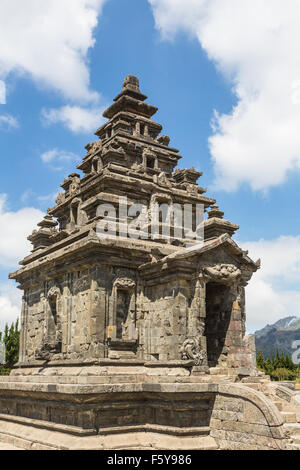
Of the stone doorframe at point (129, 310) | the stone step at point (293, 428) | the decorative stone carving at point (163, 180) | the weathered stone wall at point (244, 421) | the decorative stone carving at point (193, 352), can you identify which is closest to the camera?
the weathered stone wall at point (244, 421)

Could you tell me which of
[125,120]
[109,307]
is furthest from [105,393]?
[125,120]

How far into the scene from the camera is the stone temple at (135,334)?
42.5ft

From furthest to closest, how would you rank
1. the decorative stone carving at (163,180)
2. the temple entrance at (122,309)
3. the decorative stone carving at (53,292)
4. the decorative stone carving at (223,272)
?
1. the decorative stone carving at (163,180)
2. the decorative stone carving at (53,292)
3. the temple entrance at (122,309)
4. the decorative stone carving at (223,272)

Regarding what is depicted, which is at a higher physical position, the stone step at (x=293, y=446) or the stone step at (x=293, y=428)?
the stone step at (x=293, y=428)

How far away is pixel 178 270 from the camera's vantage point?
14547 millimetres

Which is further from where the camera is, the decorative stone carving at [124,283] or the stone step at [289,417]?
the decorative stone carving at [124,283]

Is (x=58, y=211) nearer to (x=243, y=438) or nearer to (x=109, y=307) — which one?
(x=109, y=307)

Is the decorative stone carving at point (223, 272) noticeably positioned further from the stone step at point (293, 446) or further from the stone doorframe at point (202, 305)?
the stone step at point (293, 446)

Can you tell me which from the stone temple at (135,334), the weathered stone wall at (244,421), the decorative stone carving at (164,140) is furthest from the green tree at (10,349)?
the weathered stone wall at (244,421)

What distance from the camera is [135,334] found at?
50.7ft

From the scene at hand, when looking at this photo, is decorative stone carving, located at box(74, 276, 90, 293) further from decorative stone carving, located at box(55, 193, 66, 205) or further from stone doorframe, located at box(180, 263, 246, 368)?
decorative stone carving, located at box(55, 193, 66, 205)

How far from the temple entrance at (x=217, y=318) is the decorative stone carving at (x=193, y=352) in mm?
1965

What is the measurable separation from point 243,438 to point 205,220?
9.98 meters

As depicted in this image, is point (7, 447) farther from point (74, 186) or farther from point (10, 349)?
point (10, 349)
